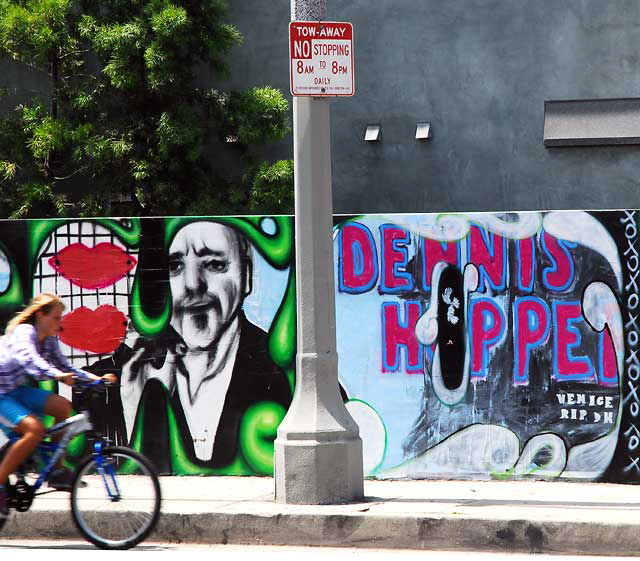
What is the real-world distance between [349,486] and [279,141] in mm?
11630

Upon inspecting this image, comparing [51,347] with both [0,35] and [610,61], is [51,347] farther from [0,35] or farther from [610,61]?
[610,61]

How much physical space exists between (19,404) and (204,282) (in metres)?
2.41

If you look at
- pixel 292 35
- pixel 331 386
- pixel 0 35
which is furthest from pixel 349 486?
pixel 0 35

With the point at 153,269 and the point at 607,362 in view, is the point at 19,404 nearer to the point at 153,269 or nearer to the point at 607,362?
the point at 153,269

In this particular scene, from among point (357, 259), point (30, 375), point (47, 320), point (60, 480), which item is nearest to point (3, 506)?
point (60, 480)

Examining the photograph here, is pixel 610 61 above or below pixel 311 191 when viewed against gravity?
above

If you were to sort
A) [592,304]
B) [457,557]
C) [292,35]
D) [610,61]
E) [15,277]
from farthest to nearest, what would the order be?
1. [610,61]
2. [15,277]
3. [592,304]
4. [292,35]
5. [457,557]

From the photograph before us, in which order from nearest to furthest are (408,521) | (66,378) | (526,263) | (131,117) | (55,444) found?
(66,378), (55,444), (408,521), (526,263), (131,117)

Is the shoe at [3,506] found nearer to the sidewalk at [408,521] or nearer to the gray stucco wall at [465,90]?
the sidewalk at [408,521]

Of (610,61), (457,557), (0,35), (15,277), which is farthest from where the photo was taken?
(610,61)

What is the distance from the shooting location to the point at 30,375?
21.9ft

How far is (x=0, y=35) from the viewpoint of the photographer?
54.1ft

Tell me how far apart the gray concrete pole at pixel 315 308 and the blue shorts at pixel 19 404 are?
1703 mm

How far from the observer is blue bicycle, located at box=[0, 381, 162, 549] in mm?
6559
